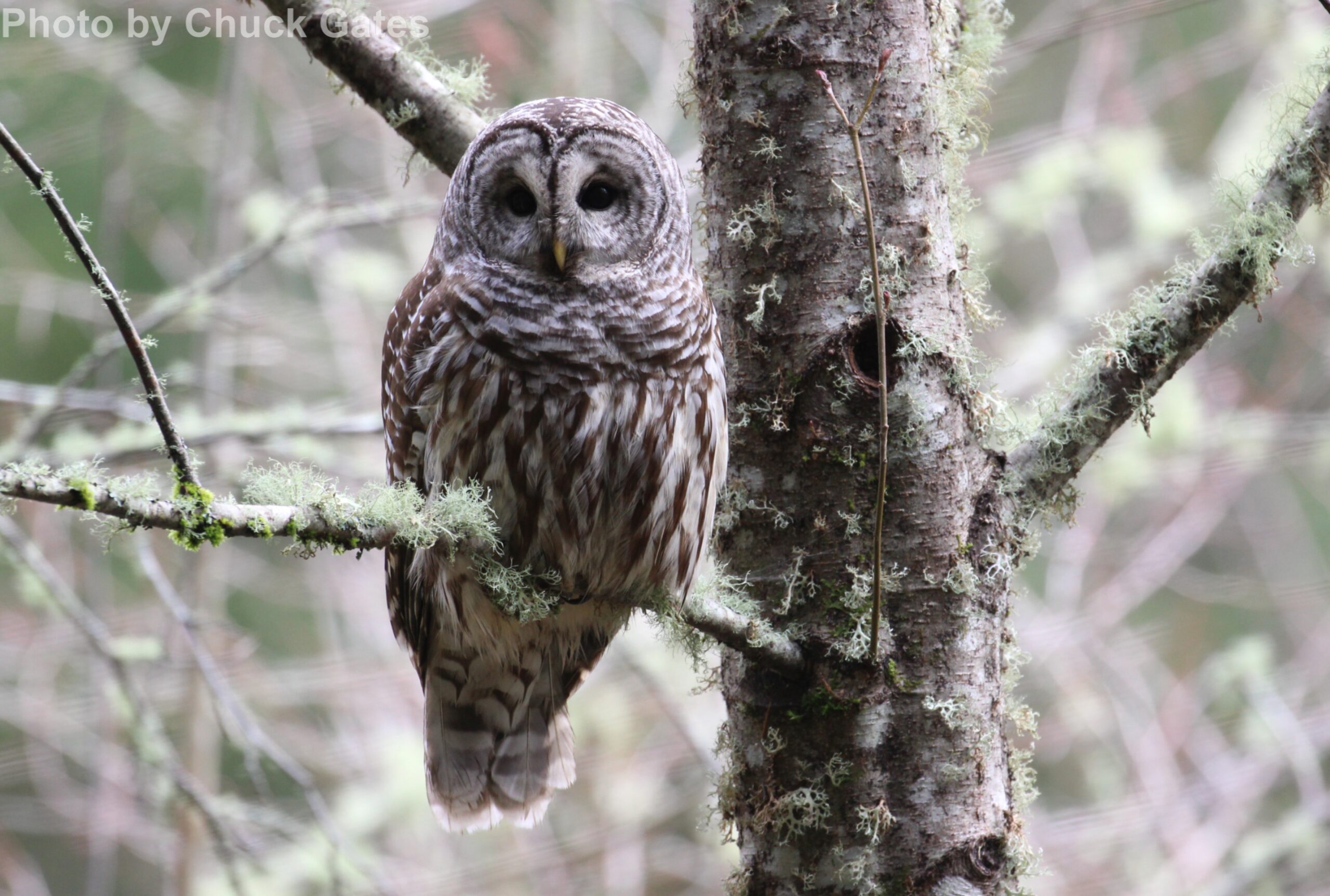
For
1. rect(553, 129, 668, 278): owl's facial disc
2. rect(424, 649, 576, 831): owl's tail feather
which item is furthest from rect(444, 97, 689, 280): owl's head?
rect(424, 649, 576, 831): owl's tail feather

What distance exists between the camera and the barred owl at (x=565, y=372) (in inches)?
99.9

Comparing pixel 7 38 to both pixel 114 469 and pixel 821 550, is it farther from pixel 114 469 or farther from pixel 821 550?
pixel 821 550

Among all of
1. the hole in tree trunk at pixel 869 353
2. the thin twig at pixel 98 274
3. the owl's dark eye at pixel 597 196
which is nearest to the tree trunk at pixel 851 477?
the hole in tree trunk at pixel 869 353

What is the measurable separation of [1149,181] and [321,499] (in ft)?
19.4

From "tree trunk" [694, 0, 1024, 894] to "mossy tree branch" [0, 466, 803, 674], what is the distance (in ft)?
3.25

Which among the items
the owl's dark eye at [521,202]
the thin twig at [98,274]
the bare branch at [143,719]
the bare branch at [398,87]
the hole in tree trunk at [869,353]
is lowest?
the bare branch at [143,719]

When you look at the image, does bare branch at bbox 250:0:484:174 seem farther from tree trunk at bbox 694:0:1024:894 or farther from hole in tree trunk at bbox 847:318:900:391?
hole in tree trunk at bbox 847:318:900:391

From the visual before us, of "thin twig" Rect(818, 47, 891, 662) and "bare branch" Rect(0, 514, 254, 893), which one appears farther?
"bare branch" Rect(0, 514, 254, 893)

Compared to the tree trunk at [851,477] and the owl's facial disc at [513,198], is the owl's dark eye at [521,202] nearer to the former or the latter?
the owl's facial disc at [513,198]

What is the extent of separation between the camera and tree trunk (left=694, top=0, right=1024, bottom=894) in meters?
2.43

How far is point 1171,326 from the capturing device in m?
2.47

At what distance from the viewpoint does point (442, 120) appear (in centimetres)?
301

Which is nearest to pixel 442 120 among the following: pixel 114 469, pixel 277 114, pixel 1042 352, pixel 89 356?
pixel 89 356

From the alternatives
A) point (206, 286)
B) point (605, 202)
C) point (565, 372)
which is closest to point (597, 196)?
point (605, 202)
